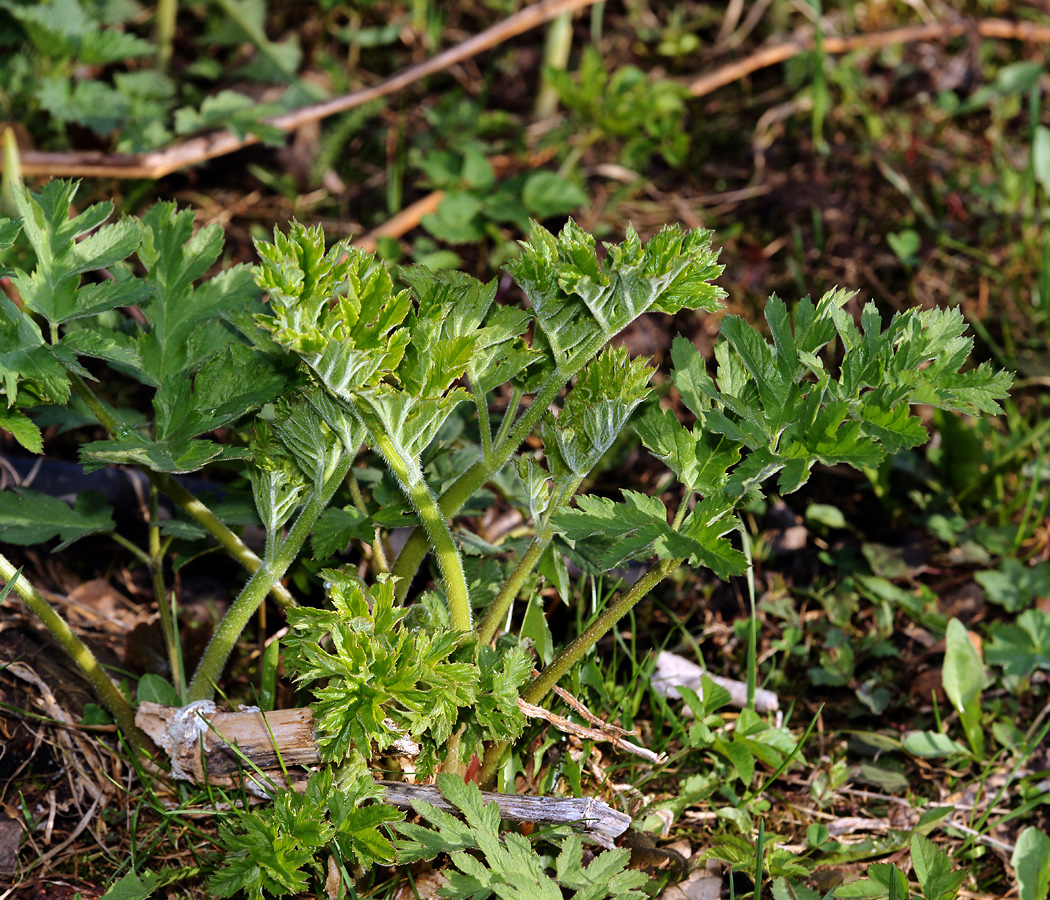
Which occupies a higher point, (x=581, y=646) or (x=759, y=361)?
(x=759, y=361)

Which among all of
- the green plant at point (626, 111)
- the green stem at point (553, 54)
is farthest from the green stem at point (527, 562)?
the green stem at point (553, 54)

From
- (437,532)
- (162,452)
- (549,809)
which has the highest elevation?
(162,452)

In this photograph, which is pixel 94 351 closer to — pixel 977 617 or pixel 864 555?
pixel 864 555

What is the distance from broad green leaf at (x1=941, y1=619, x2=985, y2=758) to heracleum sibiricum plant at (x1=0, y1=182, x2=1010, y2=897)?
946mm

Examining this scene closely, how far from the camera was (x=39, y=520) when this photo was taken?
6.73 ft

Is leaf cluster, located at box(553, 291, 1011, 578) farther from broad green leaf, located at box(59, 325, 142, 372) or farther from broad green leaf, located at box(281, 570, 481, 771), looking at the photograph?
A: broad green leaf, located at box(59, 325, 142, 372)

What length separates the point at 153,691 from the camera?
2023 millimetres

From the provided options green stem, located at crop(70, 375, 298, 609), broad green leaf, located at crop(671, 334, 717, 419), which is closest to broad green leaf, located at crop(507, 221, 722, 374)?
broad green leaf, located at crop(671, 334, 717, 419)

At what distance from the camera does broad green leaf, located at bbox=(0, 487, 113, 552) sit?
2006 millimetres

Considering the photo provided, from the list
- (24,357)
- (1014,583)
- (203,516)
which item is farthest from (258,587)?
(1014,583)

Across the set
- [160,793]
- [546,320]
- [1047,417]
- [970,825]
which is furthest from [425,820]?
[1047,417]

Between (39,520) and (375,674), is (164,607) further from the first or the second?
(375,674)

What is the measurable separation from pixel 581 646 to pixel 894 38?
11.8ft

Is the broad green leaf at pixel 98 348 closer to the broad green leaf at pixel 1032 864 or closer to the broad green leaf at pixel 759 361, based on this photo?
the broad green leaf at pixel 759 361
